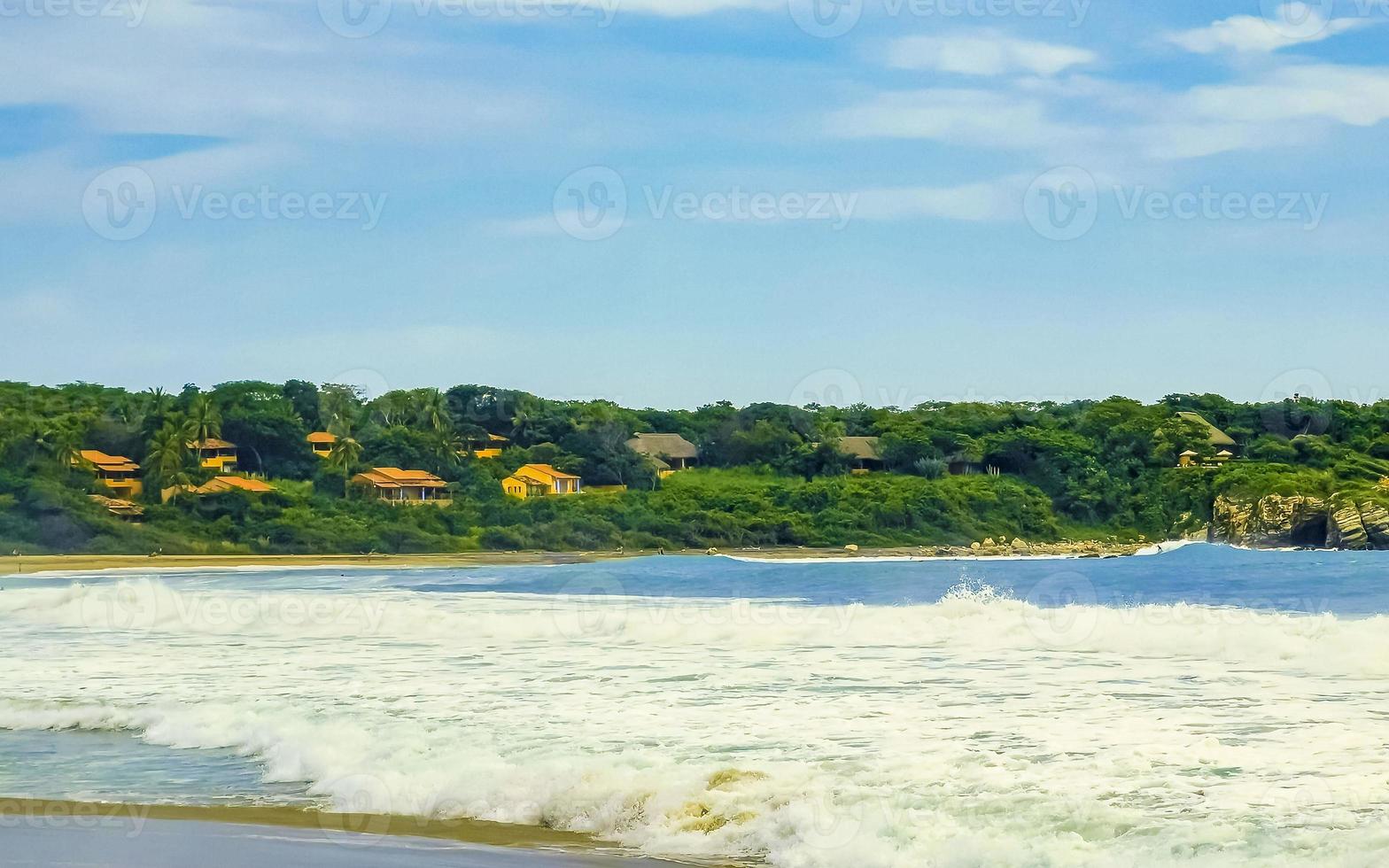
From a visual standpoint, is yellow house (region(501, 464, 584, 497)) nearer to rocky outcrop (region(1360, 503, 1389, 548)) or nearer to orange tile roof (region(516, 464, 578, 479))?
orange tile roof (region(516, 464, 578, 479))

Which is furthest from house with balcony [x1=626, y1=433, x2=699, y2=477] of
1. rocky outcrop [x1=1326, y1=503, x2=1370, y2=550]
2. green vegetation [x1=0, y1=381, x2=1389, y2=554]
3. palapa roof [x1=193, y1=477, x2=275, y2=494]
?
rocky outcrop [x1=1326, y1=503, x2=1370, y2=550]

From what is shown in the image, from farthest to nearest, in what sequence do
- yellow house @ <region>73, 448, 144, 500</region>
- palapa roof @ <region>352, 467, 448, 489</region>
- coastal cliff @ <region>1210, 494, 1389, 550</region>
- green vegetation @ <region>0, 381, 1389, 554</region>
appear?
1. palapa roof @ <region>352, 467, 448, 489</region>
2. yellow house @ <region>73, 448, 144, 500</region>
3. green vegetation @ <region>0, 381, 1389, 554</region>
4. coastal cliff @ <region>1210, 494, 1389, 550</region>

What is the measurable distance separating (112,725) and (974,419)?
83593mm

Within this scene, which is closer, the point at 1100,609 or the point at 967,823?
the point at 967,823

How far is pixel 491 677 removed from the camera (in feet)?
57.0

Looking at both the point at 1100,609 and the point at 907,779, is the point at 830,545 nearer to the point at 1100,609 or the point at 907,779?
the point at 1100,609

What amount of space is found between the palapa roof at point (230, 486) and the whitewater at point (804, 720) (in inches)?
1873

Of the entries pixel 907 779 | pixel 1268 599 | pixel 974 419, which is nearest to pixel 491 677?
pixel 907 779

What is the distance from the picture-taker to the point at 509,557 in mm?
68500

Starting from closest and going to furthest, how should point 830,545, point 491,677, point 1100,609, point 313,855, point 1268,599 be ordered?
point 313,855
point 491,677
point 1100,609
point 1268,599
point 830,545

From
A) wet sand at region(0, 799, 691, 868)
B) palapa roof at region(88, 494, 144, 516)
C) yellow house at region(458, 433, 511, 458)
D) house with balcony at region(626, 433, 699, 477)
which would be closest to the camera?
wet sand at region(0, 799, 691, 868)

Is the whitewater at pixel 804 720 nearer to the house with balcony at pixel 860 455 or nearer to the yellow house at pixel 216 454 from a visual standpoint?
the yellow house at pixel 216 454

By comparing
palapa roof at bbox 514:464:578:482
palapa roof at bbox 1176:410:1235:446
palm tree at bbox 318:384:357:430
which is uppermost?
palm tree at bbox 318:384:357:430

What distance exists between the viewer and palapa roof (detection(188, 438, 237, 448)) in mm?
79475
